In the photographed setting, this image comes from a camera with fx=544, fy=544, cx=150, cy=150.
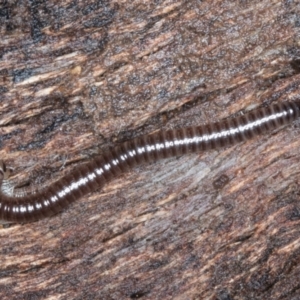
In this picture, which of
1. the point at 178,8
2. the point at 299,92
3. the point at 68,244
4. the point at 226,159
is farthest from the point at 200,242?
the point at 178,8

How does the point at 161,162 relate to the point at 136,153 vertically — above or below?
below

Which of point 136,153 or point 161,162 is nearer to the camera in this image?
point 136,153

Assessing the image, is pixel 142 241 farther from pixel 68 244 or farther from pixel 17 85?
pixel 17 85

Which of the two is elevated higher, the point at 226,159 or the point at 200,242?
the point at 226,159

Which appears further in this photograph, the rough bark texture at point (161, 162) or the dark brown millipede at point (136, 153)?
the dark brown millipede at point (136, 153)
